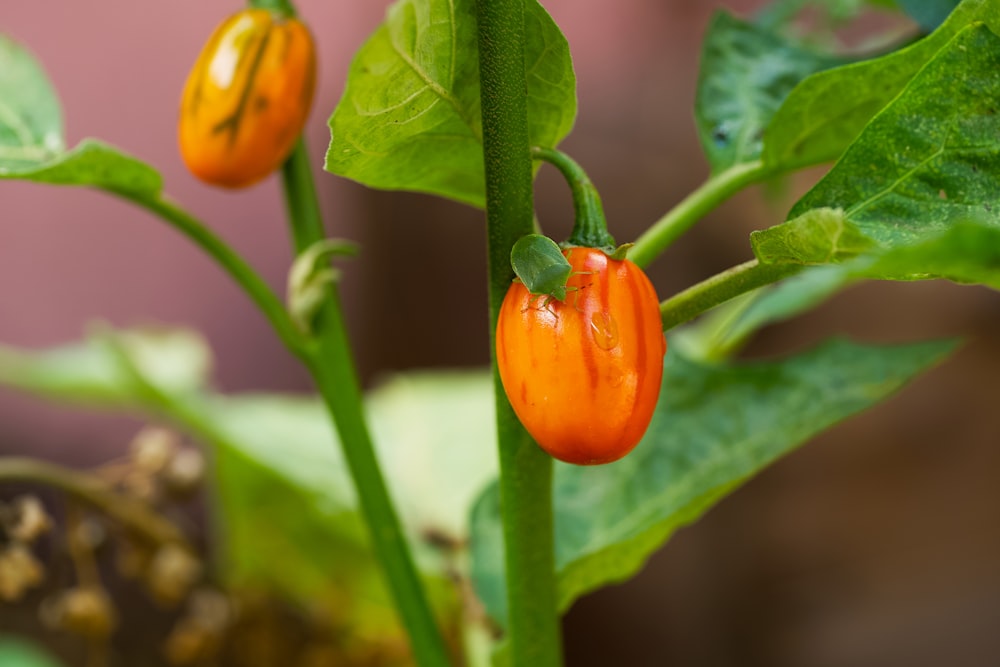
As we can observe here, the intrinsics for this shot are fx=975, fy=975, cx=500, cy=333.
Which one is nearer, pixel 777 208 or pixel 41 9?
pixel 777 208

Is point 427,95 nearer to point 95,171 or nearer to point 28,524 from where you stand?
point 95,171

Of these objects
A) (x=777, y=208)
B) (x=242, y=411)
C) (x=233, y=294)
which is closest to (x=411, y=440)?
(x=242, y=411)

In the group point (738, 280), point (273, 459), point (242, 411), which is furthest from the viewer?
point (242, 411)

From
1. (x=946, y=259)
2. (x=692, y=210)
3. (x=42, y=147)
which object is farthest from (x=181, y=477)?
(x=946, y=259)

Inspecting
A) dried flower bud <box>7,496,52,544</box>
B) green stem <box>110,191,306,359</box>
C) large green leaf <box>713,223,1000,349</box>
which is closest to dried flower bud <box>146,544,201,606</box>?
dried flower bud <box>7,496,52,544</box>

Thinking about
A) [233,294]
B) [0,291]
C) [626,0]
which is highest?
[626,0]

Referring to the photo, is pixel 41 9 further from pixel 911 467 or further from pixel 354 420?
pixel 911 467
